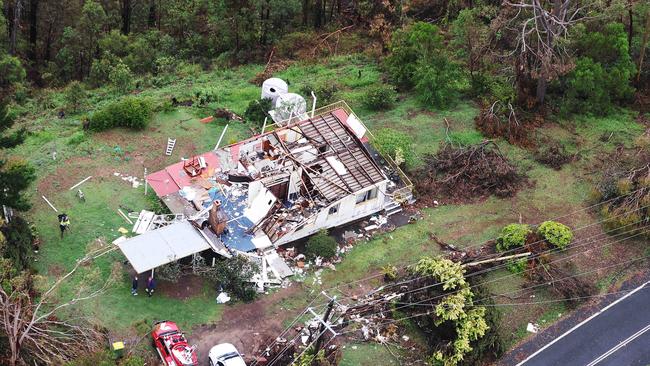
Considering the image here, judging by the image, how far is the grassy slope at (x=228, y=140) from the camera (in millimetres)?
28531

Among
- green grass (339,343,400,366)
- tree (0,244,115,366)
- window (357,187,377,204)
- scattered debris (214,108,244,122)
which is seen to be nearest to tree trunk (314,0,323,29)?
scattered debris (214,108,244,122)

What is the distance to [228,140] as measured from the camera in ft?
121

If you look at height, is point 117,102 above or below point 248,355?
above

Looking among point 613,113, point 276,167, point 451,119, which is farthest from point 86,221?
point 613,113

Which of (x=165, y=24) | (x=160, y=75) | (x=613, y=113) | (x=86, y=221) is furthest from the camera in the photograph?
(x=165, y=24)

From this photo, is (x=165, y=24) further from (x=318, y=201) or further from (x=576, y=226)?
(x=576, y=226)

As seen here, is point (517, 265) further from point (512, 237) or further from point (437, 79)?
point (437, 79)

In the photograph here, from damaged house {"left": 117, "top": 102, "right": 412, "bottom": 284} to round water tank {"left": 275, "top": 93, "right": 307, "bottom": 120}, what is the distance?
54cm

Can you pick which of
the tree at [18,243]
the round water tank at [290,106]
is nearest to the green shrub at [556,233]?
the round water tank at [290,106]

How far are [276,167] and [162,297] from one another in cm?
802

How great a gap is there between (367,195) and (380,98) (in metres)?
8.59

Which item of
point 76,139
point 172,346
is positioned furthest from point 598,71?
point 76,139

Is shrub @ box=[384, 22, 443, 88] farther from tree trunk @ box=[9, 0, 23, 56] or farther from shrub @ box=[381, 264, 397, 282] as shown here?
tree trunk @ box=[9, 0, 23, 56]

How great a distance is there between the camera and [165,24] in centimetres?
5112
